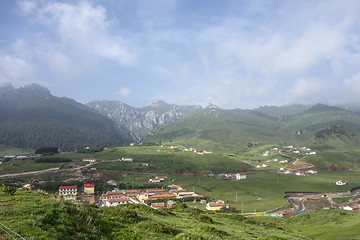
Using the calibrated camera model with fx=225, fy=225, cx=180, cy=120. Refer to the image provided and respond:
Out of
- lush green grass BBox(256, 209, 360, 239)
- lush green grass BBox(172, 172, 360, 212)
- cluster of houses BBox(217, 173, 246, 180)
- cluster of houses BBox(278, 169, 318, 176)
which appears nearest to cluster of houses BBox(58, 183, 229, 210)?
lush green grass BBox(172, 172, 360, 212)

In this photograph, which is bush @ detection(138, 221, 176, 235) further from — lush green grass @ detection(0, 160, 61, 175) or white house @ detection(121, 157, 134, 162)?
white house @ detection(121, 157, 134, 162)

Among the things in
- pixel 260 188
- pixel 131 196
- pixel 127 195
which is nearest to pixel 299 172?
pixel 260 188

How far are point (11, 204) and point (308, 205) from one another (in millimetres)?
111493

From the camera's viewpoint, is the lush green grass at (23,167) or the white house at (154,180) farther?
the white house at (154,180)

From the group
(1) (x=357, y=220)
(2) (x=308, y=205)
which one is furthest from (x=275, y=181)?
(1) (x=357, y=220)

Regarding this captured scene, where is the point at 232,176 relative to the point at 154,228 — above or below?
below

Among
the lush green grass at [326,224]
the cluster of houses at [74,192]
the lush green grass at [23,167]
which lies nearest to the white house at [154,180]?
the cluster of houses at [74,192]

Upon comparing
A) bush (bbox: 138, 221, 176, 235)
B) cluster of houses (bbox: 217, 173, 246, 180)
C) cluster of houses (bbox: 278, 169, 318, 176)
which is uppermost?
bush (bbox: 138, 221, 176, 235)

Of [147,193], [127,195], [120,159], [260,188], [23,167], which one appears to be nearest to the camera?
[147,193]

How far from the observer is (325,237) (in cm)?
4006

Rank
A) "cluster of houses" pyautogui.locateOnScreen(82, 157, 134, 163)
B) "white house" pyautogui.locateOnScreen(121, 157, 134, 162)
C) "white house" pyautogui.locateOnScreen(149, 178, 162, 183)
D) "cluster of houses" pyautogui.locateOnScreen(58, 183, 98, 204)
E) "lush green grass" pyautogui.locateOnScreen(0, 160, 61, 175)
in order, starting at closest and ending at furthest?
1. "cluster of houses" pyautogui.locateOnScreen(58, 183, 98, 204)
2. "lush green grass" pyautogui.locateOnScreen(0, 160, 61, 175)
3. "white house" pyautogui.locateOnScreen(149, 178, 162, 183)
4. "cluster of houses" pyautogui.locateOnScreen(82, 157, 134, 163)
5. "white house" pyautogui.locateOnScreen(121, 157, 134, 162)

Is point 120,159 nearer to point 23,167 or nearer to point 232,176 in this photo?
point 23,167

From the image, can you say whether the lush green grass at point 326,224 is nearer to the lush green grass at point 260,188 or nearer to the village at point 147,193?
the lush green grass at point 260,188

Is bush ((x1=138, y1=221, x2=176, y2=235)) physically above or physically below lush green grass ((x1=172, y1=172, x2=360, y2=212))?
above
